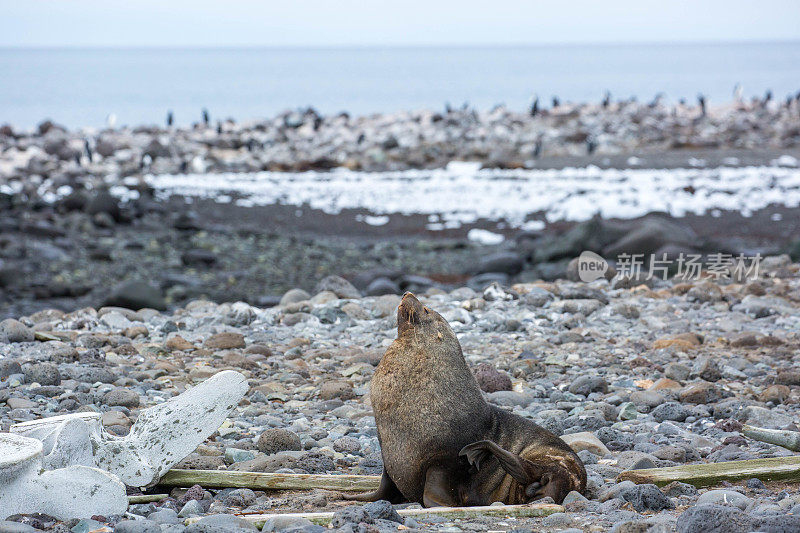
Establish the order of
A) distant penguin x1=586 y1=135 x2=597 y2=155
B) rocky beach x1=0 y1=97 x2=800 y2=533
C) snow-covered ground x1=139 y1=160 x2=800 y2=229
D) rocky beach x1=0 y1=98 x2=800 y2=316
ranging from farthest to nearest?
distant penguin x1=586 y1=135 x2=597 y2=155, snow-covered ground x1=139 y1=160 x2=800 y2=229, rocky beach x1=0 y1=98 x2=800 y2=316, rocky beach x1=0 y1=97 x2=800 y2=533

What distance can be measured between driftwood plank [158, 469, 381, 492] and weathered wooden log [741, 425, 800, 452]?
1.88m

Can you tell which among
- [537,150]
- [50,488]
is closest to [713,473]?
[50,488]

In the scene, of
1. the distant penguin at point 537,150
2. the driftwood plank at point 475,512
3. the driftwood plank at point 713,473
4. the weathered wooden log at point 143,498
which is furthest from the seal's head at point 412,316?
the distant penguin at point 537,150

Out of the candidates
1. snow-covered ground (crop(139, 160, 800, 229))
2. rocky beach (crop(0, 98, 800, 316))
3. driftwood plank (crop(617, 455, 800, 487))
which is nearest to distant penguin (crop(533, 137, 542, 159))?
rocky beach (crop(0, 98, 800, 316))

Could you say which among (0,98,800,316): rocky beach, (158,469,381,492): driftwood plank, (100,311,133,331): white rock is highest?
(158,469,381,492): driftwood plank

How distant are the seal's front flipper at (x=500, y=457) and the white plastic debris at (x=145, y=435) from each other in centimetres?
118

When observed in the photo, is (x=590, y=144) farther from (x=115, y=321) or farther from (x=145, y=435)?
(x=145, y=435)

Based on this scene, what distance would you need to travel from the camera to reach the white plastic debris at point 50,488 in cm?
306

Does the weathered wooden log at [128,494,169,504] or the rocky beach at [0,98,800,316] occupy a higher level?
the weathered wooden log at [128,494,169,504]

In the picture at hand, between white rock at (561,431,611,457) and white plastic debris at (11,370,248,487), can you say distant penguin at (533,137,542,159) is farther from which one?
white plastic debris at (11,370,248,487)

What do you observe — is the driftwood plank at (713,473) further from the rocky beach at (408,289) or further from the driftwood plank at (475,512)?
the driftwood plank at (475,512)

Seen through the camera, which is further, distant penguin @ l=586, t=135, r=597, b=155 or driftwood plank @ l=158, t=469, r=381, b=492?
distant penguin @ l=586, t=135, r=597, b=155

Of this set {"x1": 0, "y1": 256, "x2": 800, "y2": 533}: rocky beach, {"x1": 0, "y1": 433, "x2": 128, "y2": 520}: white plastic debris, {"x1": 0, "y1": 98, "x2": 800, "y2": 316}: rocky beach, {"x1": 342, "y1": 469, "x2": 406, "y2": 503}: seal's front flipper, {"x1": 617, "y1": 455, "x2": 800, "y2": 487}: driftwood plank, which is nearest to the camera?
{"x1": 0, "y1": 433, "x2": 128, "y2": 520}: white plastic debris

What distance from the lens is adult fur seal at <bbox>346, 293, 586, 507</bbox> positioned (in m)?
3.33
